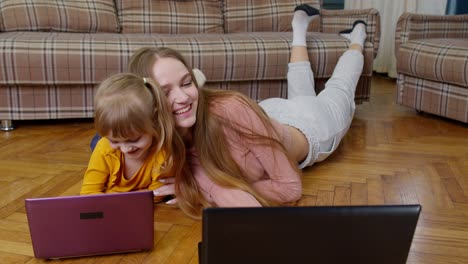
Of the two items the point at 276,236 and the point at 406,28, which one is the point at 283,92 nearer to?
the point at 406,28

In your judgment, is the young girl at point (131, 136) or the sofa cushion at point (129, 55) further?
the sofa cushion at point (129, 55)

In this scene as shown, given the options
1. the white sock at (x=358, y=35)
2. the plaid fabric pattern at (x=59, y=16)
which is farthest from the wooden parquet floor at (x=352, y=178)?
the plaid fabric pattern at (x=59, y=16)

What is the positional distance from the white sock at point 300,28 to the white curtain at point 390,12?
146cm

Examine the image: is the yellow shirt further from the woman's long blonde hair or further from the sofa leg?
the sofa leg

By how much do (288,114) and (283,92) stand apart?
2.15 ft

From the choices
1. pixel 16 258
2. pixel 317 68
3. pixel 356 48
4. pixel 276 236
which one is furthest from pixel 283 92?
pixel 276 236

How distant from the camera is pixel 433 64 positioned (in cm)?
220

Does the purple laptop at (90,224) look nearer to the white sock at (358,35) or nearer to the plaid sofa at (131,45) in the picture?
the plaid sofa at (131,45)

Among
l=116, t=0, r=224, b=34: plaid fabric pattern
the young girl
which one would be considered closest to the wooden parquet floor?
the young girl

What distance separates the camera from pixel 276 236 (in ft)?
1.87

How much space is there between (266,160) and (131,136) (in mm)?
377

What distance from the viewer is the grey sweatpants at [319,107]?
5.17 ft

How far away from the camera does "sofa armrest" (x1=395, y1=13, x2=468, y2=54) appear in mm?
2445

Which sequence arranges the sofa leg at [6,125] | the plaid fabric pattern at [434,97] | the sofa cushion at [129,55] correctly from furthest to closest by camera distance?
the plaid fabric pattern at [434,97] < the sofa leg at [6,125] < the sofa cushion at [129,55]
